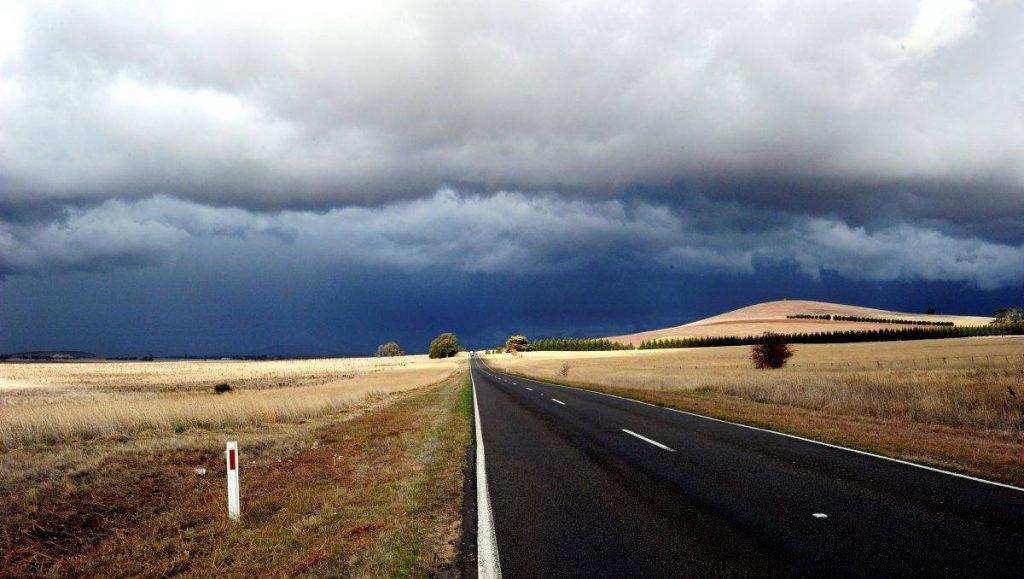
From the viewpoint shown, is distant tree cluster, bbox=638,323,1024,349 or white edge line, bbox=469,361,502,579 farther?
distant tree cluster, bbox=638,323,1024,349

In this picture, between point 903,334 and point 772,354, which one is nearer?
point 772,354

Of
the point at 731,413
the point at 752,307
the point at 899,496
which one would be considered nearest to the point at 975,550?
the point at 899,496

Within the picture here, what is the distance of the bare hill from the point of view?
383 feet

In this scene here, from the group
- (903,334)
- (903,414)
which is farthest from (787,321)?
(903,414)

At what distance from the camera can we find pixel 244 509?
7977mm

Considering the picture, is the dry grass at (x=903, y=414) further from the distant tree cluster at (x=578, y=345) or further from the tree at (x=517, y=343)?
the tree at (x=517, y=343)

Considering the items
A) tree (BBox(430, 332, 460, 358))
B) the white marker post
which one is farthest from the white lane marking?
tree (BBox(430, 332, 460, 358))

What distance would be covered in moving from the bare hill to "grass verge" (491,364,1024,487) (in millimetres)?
102605

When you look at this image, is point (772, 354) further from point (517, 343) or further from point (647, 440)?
point (517, 343)

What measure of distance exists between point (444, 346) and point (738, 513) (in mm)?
167557

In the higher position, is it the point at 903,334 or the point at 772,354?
the point at 772,354

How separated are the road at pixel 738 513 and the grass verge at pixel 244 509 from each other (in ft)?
3.56

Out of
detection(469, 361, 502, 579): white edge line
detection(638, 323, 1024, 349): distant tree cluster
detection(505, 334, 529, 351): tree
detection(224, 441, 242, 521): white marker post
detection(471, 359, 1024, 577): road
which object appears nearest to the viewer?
detection(471, 359, 1024, 577): road

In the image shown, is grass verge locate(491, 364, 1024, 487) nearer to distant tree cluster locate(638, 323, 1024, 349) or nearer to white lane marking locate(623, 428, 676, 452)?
white lane marking locate(623, 428, 676, 452)
